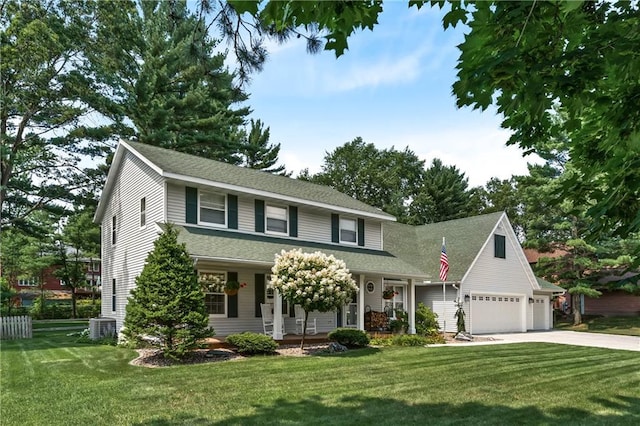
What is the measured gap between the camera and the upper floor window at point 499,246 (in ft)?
76.8

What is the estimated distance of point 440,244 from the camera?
24859 mm

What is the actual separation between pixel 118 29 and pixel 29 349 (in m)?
16.7

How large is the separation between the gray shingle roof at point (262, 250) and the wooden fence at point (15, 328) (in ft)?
27.5

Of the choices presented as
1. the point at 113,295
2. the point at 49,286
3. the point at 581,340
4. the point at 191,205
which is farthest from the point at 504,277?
the point at 49,286

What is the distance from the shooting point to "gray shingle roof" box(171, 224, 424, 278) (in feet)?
45.2

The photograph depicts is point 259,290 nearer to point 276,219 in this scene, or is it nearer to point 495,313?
point 276,219

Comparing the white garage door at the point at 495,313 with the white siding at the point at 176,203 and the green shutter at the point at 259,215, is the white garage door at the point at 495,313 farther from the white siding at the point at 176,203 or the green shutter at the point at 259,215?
the white siding at the point at 176,203

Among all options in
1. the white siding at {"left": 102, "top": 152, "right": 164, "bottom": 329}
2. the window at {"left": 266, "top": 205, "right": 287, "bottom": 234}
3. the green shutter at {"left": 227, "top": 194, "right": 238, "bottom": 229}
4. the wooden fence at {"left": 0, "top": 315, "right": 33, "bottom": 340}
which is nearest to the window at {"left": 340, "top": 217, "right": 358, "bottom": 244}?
the window at {"left": 266, "top": 205, "right": 287, "bottom": 234}

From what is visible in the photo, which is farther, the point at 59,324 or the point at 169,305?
the point at 59,324

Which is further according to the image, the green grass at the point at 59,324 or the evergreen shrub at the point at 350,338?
the green grass at the point at 59,324

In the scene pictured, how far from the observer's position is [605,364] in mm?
11930

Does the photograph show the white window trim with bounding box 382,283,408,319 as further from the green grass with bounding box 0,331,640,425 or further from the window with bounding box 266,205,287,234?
the green grass with bounding box 0,331,640,425

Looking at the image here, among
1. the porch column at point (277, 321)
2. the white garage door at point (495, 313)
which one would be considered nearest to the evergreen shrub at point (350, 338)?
the porch column at point (277, 321)

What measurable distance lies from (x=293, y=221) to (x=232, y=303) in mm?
3868
